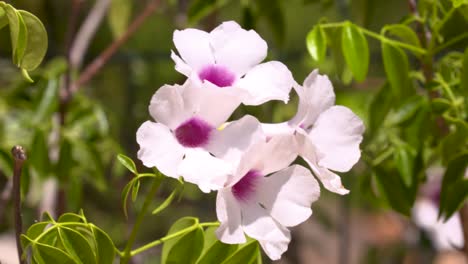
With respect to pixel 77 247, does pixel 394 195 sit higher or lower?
lower

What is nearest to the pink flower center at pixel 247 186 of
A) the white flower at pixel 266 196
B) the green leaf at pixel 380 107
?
the white flower at pixel 266 196

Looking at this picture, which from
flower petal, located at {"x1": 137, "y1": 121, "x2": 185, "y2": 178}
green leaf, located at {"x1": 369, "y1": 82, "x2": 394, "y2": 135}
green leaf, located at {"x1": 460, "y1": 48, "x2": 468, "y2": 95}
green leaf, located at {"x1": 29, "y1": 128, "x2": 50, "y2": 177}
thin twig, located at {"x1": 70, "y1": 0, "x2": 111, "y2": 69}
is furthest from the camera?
thin twig, located at {"x1": 70, "y1": 0, "x2": 111, "y2": 69}

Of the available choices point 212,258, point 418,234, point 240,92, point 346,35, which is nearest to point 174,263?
point 212,258

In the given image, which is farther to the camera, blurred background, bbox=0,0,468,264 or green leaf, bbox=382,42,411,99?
blurred background, bbox=0,0,468,264

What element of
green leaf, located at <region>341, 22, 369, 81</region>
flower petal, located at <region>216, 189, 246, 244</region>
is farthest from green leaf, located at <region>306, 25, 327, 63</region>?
flower petal, located at <region>216, 189, 246, 244</region>

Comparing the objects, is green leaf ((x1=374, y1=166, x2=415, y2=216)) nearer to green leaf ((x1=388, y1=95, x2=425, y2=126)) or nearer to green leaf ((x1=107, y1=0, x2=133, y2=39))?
green leaf ((x1=388, y1=95, x2=425, y2=126))

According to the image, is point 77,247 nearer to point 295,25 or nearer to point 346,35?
point 346,35
